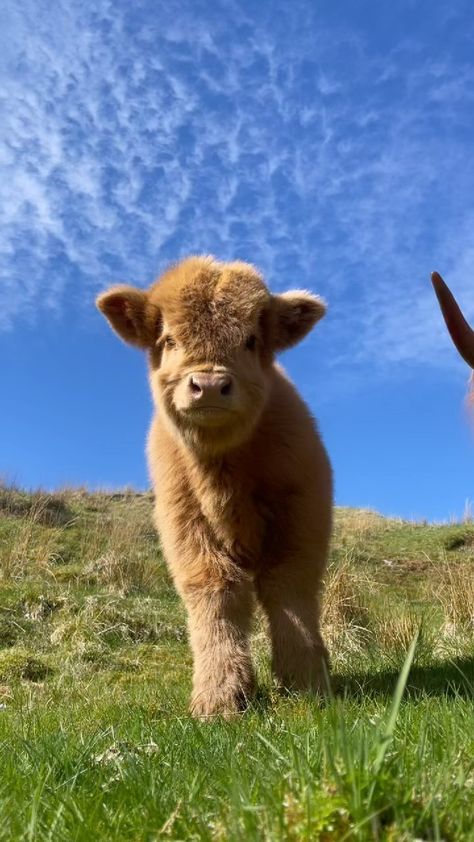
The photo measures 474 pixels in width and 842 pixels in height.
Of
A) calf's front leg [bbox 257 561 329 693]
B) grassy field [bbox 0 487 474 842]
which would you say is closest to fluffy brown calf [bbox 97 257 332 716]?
calf's front leg [bbox 257 561 329 693]

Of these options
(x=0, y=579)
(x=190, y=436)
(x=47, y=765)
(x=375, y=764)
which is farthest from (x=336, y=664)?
(x=0, y=579)

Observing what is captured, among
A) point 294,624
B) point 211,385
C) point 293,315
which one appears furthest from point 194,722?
point 293,315

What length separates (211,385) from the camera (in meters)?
4.38

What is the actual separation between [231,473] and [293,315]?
4.00ft

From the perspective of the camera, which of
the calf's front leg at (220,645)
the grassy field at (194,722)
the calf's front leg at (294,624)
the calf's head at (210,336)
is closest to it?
the grassy field at (194,722)

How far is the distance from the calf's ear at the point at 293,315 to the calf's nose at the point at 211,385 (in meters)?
0.95

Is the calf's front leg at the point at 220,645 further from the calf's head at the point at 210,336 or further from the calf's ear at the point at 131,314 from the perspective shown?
the calf's ear at the point at 131,314

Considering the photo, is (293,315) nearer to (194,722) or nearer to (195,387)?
(195,387)

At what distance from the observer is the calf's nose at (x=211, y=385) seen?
172 inches

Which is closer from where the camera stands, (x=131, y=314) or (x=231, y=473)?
(x=231, y=473)

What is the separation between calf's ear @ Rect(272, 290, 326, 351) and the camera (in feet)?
17.4

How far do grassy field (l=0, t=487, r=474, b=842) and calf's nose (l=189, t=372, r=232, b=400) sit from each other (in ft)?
5.60

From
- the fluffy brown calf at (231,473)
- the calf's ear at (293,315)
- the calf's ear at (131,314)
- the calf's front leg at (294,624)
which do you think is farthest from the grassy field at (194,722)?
the calf's ear at (131,314)

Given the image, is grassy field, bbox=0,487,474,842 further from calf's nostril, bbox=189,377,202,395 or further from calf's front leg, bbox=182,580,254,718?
calf's nostril, bbox=189,377,202,395
